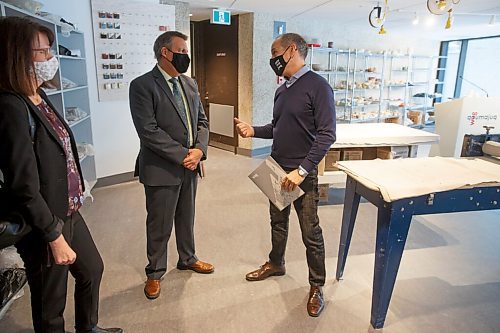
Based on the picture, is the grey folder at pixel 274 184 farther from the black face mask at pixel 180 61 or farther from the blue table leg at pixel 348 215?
the black face mask at pixel 180 61

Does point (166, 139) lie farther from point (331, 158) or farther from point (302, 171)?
point (331, 158)

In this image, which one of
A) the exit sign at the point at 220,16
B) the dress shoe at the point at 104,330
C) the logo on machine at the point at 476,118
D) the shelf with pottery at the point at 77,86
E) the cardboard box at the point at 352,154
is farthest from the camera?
the exit sign at the point at 220,16

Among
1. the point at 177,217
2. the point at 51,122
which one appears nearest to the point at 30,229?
the point at 51,122

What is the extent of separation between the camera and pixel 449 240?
3064 millimetres

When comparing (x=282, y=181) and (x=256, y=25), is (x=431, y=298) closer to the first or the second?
(x=282, y=181)

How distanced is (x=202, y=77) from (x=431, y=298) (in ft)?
17.5

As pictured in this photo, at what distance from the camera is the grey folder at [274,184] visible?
6.60 feet

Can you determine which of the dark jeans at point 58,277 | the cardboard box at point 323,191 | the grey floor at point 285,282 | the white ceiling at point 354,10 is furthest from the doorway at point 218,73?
the dark jeans at point 58,277

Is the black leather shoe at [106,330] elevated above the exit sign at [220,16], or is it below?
below

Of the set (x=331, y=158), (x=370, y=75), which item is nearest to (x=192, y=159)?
(x=331, y=158)

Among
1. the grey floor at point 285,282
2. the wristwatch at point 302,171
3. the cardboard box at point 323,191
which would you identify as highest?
the wristwatch at point 302,171

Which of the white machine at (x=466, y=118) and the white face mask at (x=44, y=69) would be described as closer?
the white face mask at (x=44, y=69)

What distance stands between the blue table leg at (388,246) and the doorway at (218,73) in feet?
14.5

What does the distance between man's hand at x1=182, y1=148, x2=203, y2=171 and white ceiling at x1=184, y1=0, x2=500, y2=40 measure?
3263 mm
